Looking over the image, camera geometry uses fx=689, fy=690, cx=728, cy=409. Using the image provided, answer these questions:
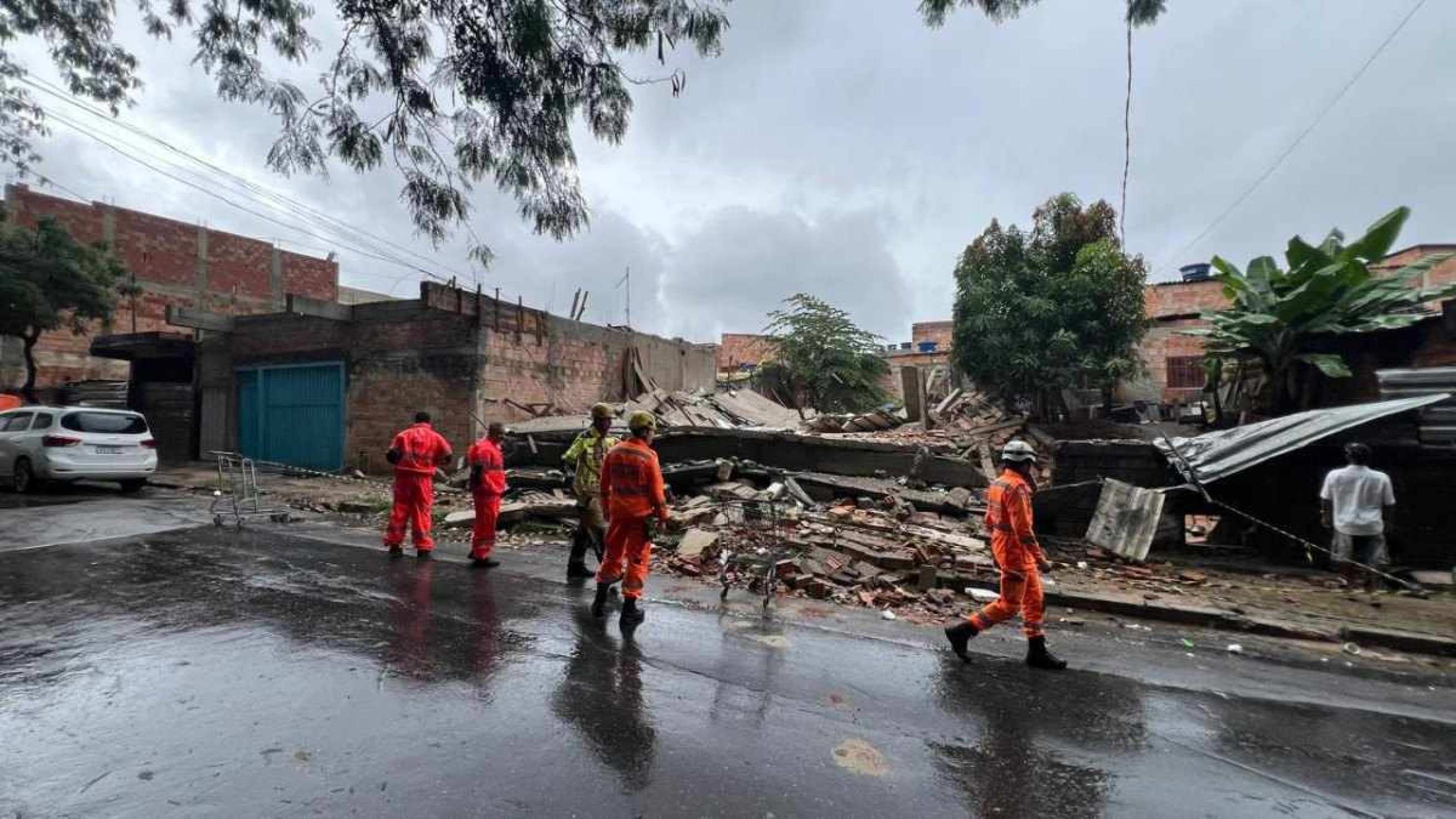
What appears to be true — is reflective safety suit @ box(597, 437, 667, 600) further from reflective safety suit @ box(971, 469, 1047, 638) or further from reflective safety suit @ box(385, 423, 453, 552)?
reflective safety suit @ box(385, 423, 453, 552)

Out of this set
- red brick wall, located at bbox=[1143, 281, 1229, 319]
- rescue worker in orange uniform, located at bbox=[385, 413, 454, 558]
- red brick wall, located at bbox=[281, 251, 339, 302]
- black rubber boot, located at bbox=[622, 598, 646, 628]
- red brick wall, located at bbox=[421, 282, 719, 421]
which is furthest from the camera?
red brick wall, located at bbox=[281, 251, 339, 302]

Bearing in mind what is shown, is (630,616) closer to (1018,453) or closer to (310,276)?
(1018,453)

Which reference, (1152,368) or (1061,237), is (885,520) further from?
(1152,368)

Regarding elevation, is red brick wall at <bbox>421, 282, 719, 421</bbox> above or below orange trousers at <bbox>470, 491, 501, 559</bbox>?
above

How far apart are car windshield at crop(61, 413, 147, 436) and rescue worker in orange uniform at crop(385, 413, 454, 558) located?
29.1ft

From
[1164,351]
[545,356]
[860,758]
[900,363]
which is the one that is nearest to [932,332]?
[900,363]

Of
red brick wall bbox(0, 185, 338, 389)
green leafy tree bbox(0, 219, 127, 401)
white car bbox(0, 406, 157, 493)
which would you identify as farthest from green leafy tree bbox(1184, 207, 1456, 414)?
red brick wall bbox(0, 185, 338, 389)

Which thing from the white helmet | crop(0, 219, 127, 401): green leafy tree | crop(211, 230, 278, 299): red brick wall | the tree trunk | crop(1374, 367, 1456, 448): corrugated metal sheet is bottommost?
the white helmet

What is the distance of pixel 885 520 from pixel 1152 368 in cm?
1636

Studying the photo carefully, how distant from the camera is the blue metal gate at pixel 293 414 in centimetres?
1608

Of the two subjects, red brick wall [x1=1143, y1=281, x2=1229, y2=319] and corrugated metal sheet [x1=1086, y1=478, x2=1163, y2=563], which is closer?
corrugated metal sheet [x1=1086, y1=478, x2=1163, y2=563]

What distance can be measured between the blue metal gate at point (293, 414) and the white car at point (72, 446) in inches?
132

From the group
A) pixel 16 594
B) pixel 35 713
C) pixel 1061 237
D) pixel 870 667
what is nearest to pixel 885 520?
Answer: pixel 870 667

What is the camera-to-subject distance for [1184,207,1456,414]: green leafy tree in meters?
10.1
